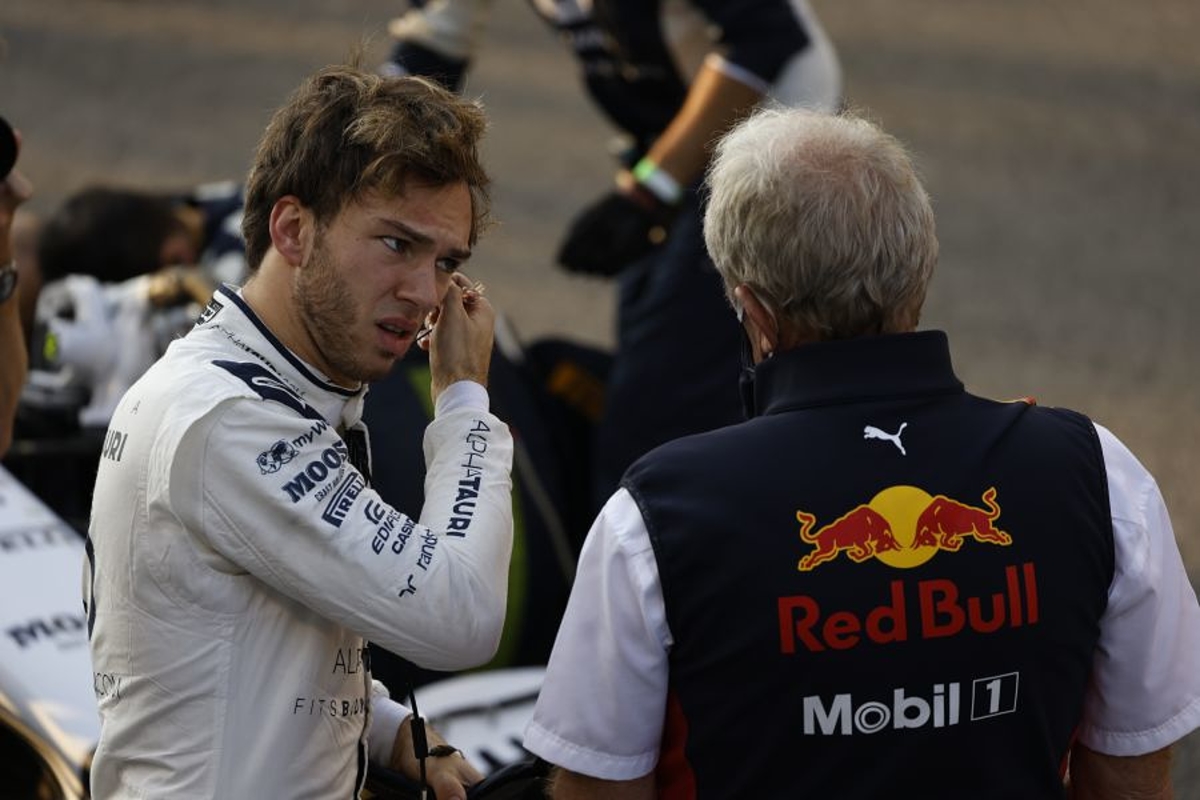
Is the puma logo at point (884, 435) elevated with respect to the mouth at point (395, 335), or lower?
elevated

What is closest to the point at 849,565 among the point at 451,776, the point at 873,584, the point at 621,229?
the point at 873,584

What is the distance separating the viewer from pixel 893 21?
28.6ft

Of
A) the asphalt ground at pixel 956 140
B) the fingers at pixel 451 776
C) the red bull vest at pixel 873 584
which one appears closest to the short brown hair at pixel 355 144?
the red bull vest at pixel 873 584

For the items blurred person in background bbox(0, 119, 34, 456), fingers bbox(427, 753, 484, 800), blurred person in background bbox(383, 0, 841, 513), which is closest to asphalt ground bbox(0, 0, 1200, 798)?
blurred person in background bbox(383, 0, 841, 513)

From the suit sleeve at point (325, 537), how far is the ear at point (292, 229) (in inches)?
7.2

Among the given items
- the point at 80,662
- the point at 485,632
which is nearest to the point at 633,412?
the point at 80,662

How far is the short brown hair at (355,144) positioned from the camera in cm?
190

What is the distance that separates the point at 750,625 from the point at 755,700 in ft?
0.24

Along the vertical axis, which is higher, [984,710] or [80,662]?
[984,710]

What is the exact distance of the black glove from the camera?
12.2ft

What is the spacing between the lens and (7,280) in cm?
270

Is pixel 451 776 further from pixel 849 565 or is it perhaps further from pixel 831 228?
pixel 831 228

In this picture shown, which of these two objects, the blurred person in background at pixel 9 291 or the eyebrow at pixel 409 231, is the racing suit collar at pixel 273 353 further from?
the blurred person in background at pixel 9 291

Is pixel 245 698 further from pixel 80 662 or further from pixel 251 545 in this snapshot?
pixel 80 662
